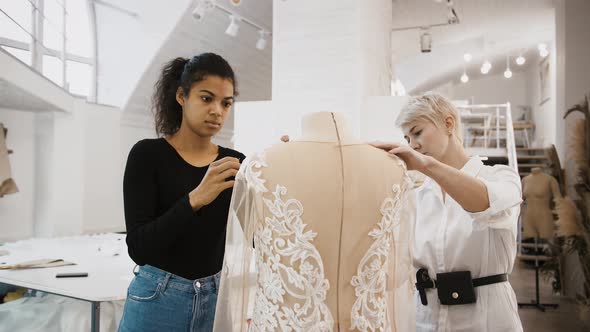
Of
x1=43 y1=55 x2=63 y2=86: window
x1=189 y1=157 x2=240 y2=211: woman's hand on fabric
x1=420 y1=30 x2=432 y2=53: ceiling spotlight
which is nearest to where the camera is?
x1=189 y1=157 x2=240 y2=211: woman's hand on fabric

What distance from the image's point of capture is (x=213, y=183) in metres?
1.39

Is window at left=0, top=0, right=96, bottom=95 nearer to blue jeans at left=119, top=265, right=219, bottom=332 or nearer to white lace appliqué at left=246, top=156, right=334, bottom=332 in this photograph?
blue jeans at left=119, top=265, right=219, bottom=332

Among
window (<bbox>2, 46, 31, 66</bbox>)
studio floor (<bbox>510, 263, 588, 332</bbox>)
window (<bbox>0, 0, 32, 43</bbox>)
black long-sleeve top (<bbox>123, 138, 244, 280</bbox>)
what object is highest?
A: window (<bbox>0, 0, 32, 43</bbox>)

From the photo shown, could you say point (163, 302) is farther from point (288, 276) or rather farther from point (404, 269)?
point (404, 269)

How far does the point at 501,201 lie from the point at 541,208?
6158 mm

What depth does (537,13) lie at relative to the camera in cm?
959

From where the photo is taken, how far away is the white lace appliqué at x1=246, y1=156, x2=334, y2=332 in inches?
54.7

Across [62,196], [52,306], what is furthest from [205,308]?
[62,196]

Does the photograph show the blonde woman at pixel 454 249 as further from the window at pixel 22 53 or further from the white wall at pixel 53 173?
the window at pixel 22 53

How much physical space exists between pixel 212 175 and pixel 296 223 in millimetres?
281

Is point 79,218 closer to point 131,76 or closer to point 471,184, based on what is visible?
point 131,76

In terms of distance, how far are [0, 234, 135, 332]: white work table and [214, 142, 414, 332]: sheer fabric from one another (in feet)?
4.20

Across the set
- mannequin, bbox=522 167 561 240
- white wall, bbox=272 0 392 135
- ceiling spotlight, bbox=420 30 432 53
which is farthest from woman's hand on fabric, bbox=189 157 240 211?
ceiling spotlight, bbox=420 30 432 53

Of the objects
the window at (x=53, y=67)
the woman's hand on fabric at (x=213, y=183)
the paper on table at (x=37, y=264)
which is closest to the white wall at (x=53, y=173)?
the window at (x=53, y=67)
